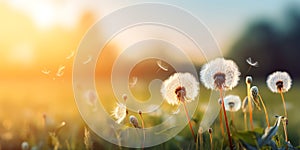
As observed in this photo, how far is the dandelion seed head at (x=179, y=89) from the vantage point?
5.56ft

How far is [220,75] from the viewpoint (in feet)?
5.29

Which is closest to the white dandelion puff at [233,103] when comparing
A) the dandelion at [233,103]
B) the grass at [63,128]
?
the dandelion at [233,103]

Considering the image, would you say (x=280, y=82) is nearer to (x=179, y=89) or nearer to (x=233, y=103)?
(x=233, y=103)

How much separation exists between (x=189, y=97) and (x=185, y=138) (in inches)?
29.9

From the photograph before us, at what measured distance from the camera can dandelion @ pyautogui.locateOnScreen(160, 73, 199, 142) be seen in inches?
66.6

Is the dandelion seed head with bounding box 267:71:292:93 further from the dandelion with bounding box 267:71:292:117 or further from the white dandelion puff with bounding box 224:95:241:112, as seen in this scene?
the white dandelion puff with bounding box 224:95:241:112

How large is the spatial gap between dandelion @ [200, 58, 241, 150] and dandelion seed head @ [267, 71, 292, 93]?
18 cm

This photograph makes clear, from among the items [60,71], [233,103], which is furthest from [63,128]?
[233,103]

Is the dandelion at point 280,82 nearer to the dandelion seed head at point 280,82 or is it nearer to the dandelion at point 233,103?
the dandelion seed head at point 280,82

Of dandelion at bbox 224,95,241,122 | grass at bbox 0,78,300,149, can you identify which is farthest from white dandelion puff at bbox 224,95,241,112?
grass at bbox 0,78,300,149

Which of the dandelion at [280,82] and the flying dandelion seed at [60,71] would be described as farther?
the flying dandelion seed at [60,71]

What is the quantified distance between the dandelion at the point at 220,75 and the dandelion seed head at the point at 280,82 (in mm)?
182

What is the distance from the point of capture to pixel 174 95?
5.63 ft

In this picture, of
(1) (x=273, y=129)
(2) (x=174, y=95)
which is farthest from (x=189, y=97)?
(1) (x=273, y=129)
